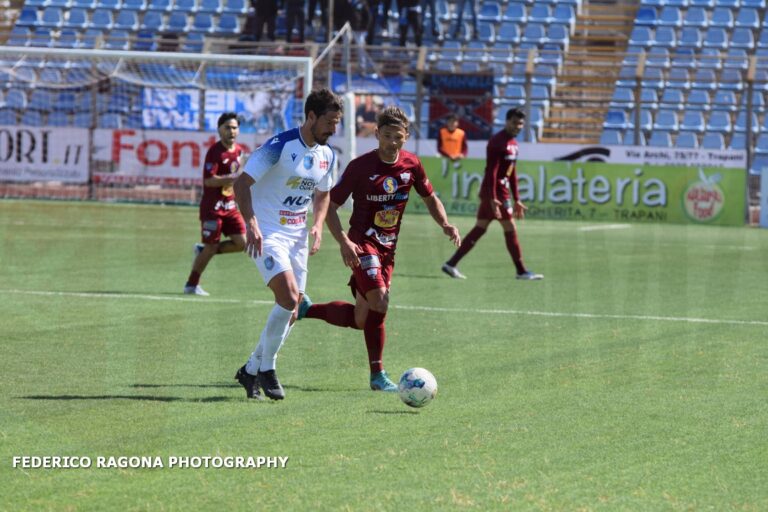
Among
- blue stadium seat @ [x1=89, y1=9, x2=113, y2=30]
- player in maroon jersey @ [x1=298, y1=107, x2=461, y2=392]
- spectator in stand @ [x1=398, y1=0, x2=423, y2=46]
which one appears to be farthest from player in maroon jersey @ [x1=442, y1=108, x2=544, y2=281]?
blue stadium seat @ [x1=89, y1=9, x2=113, y2=30]

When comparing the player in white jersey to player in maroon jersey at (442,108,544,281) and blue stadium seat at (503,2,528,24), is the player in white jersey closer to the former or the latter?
player in maroon jersey at (442,108,544,281)

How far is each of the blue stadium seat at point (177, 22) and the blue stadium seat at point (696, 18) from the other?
46.6ft

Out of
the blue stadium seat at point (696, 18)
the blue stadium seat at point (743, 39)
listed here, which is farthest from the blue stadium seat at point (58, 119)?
the blue stadium seat at point (743, 39)

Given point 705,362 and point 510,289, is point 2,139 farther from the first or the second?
point 705,362

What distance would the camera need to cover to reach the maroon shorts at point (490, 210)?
57.6 ft

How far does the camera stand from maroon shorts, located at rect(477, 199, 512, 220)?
17547 millimetres

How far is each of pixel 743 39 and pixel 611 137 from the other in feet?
17.1

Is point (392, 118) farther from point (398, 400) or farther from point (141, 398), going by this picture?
point (141, 398)

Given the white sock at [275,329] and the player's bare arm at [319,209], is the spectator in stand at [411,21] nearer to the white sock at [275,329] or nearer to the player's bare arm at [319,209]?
the player's bare arm at [319,209]

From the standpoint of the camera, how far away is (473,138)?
3269 cm

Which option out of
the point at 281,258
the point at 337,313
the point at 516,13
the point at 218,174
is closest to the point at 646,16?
the point at 516,13

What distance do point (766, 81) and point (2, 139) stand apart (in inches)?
698

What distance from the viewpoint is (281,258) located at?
8.76 m

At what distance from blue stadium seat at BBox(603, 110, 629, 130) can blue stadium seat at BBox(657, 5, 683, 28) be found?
4.44 m
